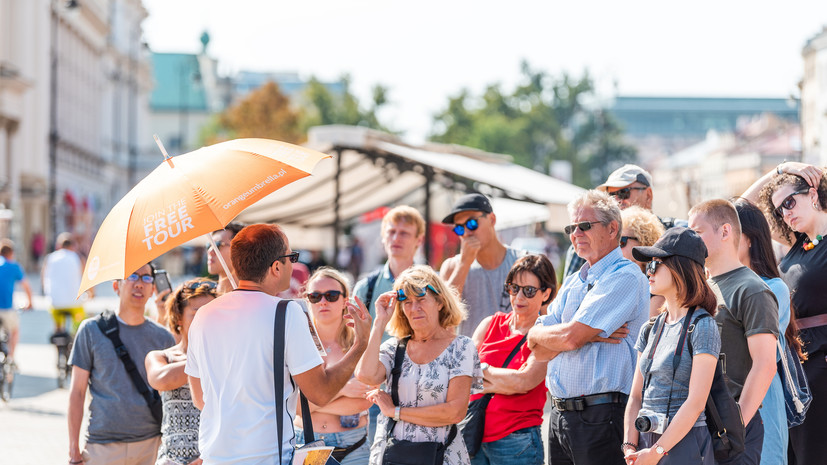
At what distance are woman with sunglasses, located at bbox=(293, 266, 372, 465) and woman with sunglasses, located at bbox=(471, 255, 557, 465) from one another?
65 centimetres

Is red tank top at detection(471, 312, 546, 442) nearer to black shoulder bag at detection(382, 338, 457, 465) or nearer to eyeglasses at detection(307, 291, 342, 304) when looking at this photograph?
black shoulder bag at detection(382, 338, 457, 465)

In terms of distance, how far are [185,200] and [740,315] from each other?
259cm

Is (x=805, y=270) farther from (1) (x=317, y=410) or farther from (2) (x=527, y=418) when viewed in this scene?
(1) (x=317, y=410)

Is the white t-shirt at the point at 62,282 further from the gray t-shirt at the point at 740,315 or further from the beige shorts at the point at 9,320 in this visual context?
the gray t-shirt at the point at 740,315

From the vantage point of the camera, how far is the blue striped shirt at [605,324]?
545 cm

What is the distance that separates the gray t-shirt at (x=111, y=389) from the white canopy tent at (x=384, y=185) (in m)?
5.62

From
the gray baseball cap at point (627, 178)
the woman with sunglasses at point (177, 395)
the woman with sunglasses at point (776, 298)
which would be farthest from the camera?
the gray baseball cap at point (627, 178)

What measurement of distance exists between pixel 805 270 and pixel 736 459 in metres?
1.56

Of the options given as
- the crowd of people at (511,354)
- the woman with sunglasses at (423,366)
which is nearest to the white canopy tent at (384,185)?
the crowd of people at (511,354)

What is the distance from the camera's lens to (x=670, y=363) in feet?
15.7

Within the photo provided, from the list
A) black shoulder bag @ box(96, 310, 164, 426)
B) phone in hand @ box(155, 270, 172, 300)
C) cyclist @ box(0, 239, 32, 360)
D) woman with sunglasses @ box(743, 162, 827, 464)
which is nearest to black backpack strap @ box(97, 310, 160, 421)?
black shoulder bag @ box(96, 310, 164, 426)

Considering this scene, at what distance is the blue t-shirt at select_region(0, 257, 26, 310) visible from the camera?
619 inches

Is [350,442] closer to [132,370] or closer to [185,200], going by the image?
[132,370]

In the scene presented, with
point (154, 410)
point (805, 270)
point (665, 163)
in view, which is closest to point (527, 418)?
point (805, 270)
